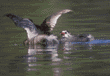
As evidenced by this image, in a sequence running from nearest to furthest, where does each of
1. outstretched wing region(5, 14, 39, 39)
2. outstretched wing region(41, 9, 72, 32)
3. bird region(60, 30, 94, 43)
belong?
outstretched wing region(5, 14, 39, 39)
outstretched wing region(41, 9, 72, 32)
bird region(60, 30, 94, 43)

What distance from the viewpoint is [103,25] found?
Result: 17.3m

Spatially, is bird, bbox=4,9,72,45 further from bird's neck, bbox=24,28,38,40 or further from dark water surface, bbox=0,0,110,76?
dark water surface, bbox=0,0,110,76

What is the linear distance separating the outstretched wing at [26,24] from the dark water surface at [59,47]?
60 cm

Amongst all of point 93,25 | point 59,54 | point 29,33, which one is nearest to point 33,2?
point 93,25

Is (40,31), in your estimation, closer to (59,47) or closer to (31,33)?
(31,33)

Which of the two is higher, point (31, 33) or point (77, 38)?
point (31, 33)

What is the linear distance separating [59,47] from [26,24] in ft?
6.74

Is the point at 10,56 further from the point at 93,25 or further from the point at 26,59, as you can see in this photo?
the point at 93,25

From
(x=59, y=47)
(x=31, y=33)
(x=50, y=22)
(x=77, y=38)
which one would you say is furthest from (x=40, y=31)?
(x=59, y=47)

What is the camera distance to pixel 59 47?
11.0 meters

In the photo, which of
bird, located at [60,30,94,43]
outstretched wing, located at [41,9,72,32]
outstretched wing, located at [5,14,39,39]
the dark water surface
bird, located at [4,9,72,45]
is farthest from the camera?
bird, located at [60,30,94,43]

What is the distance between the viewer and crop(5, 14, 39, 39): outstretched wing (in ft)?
39.5

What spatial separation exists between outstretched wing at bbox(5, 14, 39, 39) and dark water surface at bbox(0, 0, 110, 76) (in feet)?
1.95

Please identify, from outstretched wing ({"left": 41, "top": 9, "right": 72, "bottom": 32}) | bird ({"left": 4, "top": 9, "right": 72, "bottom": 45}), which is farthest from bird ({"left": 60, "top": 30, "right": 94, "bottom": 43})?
outstretched wing ({"left": 41, "top": 9, "right": 72, "bottom": 32})
